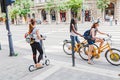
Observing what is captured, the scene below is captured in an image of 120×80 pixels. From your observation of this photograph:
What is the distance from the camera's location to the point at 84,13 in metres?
38.8

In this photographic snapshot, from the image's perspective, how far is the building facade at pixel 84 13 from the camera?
36969 mm

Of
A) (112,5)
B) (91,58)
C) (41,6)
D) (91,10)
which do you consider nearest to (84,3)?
(91,10)

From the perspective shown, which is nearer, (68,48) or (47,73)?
(47,73)

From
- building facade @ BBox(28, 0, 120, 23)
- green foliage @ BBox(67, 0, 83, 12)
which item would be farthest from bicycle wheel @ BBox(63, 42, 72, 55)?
green foliage @ BBox(67, 0, 83, 12)

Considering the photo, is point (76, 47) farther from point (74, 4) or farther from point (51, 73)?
point (74, 4)

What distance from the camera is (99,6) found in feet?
117

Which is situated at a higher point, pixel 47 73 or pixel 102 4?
pixel 102 4

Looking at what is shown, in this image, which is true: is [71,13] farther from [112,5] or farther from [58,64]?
[58,64]

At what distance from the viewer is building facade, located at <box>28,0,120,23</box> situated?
36969 mm

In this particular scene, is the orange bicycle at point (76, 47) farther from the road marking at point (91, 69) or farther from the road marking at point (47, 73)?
the road marking at point (47, 73)

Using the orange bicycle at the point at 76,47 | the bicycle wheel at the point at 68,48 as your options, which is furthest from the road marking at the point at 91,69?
the bicycle wheel at the point at 68,48

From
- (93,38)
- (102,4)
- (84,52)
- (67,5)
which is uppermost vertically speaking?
(67,5)

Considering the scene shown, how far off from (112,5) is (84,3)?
5.49m

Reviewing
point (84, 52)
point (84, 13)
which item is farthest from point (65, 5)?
point (84, 52)
